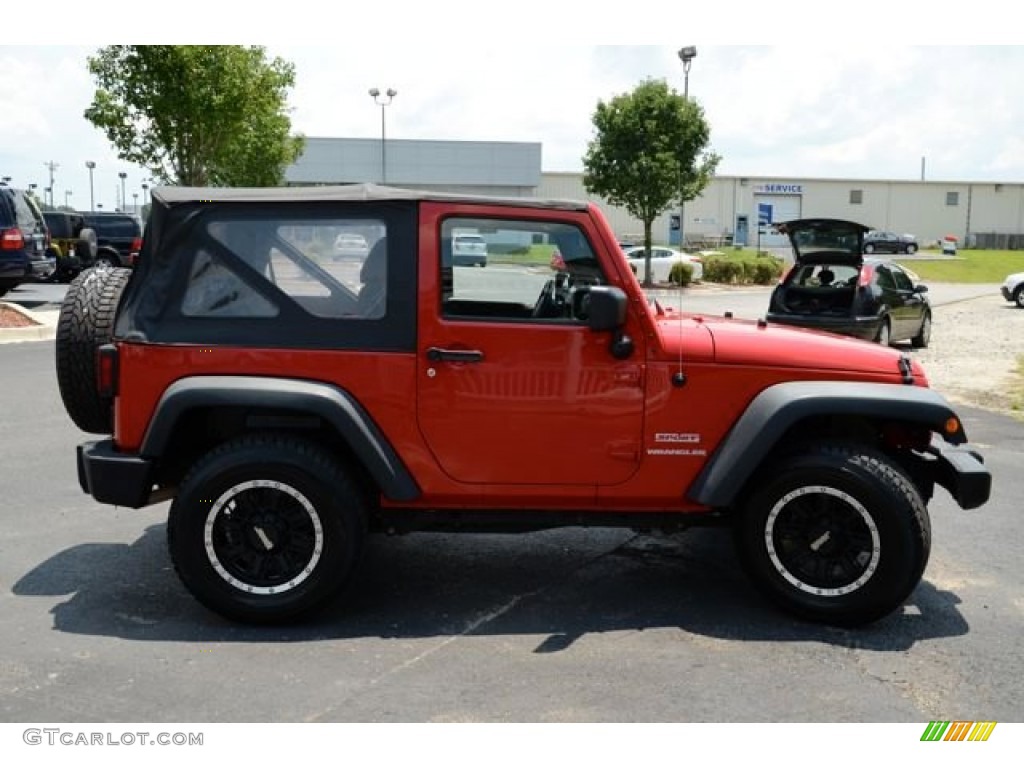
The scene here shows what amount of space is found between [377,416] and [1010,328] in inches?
756

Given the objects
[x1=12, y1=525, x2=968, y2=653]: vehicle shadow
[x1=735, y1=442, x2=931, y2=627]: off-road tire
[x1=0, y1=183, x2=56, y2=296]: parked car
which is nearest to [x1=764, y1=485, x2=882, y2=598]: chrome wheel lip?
[x1=735, y1=442, x2=931, y2=627]: off-road tire

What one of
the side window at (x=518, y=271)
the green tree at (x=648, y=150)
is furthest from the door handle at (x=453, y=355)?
the green tree at (x=648, y=150)

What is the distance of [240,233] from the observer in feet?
15.0

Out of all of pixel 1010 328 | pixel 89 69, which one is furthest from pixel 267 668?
pixel 89 69

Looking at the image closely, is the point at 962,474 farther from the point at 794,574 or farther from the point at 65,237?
the point at 65,237

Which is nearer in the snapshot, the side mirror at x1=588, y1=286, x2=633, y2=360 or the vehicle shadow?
the side mirror at x1=588, y1=286, x2=633, y2=360

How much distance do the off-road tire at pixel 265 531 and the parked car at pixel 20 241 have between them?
15648mm

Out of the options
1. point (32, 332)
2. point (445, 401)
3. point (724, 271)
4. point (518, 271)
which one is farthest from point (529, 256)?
point (724, 271)

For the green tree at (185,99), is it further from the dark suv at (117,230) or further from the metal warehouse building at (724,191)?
the metal warehouse building at (724,191)

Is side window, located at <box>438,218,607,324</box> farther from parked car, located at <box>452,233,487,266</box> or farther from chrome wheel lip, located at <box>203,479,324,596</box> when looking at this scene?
chrome wheel lip, located at <box>203,479,324,596</box>

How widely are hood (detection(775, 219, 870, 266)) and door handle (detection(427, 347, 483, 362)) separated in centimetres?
934

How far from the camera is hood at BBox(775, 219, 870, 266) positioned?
1327 cm

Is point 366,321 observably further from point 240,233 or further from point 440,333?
point 240,233

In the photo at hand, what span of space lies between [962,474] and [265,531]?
3185mm
